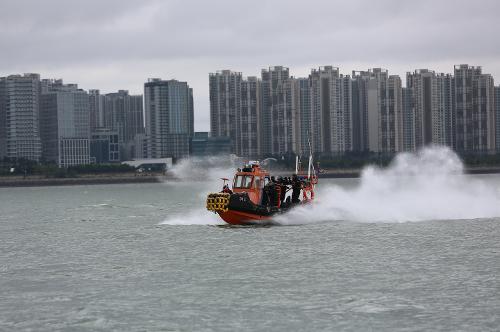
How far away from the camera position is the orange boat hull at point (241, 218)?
49.8 meters

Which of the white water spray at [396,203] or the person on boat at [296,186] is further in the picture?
the white water spray at [396,203]

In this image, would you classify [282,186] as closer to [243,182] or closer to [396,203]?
[243,182]

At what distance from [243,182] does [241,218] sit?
1739mm

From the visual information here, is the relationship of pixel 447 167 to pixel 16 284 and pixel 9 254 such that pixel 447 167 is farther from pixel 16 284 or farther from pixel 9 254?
pixel 16 284

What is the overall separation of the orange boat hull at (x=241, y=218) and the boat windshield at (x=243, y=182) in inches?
53.4

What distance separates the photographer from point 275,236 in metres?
47.7

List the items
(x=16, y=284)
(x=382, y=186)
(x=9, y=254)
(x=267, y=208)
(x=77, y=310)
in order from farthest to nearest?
(x=382, y=186) < (x=267, y=208) < (x=9, y=254) < (x=16, y=284) < (x=77, y=310)

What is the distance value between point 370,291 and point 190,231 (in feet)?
76.1

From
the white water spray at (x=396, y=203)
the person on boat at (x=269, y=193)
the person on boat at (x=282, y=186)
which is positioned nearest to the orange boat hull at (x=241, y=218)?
the person on boat at (x=269, y=193)

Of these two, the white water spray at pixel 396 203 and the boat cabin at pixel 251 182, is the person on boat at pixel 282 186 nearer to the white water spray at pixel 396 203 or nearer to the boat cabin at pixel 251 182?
the boat cabin at pixel 251 182

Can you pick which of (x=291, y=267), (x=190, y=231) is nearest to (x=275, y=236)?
(x=190, y=231)

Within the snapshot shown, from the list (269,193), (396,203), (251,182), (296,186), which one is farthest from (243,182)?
(396,203)

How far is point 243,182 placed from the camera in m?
50.3

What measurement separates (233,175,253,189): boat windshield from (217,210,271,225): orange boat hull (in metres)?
1.36
